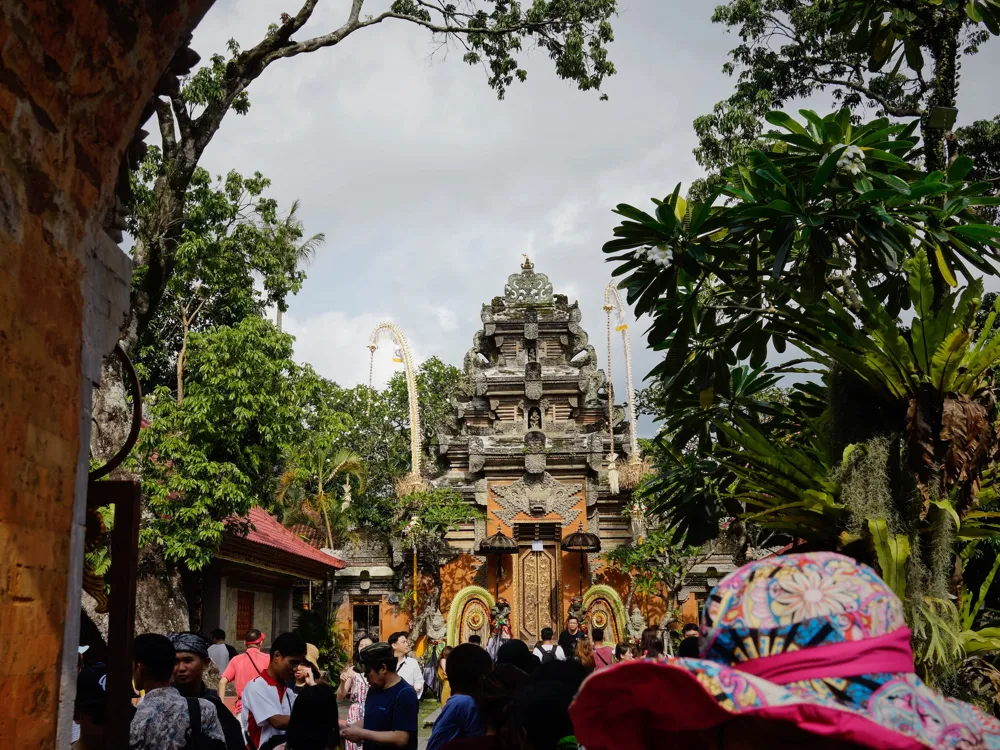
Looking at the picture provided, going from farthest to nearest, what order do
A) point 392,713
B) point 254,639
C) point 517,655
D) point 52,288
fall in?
point 254,639 → point 517,655 → point 392,713 → point 52,288

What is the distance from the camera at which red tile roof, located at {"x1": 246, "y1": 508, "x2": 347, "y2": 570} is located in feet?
55.4

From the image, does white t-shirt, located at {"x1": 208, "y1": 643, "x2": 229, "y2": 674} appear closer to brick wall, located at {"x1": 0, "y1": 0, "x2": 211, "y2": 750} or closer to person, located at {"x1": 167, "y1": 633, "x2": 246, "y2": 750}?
person, located at {"x1": 167, "y1": 633, "x2": 246, "y2": 750}

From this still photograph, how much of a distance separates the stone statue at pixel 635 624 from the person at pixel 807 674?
2410 centimetres

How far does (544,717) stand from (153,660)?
5.94 feet

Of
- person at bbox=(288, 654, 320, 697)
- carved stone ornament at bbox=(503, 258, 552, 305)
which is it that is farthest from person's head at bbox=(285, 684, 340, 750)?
carved stone ornament at bbox=(503, 258, 552, 305)

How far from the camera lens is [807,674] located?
4.38 feet

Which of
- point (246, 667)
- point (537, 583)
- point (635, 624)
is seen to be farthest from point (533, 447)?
point (246, 667)

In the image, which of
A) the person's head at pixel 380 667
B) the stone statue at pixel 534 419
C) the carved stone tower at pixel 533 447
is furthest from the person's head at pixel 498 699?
the stone statue at pixel 534 419

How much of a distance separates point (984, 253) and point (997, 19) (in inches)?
104

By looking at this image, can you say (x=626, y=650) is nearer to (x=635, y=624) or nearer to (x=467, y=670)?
(x=467, y=670)

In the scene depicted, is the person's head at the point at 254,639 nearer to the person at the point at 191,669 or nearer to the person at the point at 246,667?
the person at the point at 246,667

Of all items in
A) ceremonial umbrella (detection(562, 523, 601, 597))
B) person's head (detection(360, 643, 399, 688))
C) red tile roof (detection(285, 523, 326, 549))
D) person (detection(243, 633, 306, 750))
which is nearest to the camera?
person's head (detection(360, 643, 399, 688))

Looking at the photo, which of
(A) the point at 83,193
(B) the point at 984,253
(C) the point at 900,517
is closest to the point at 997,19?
(B) the point at 984,253

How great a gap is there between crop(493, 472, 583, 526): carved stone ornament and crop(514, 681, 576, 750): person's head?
24518mm
